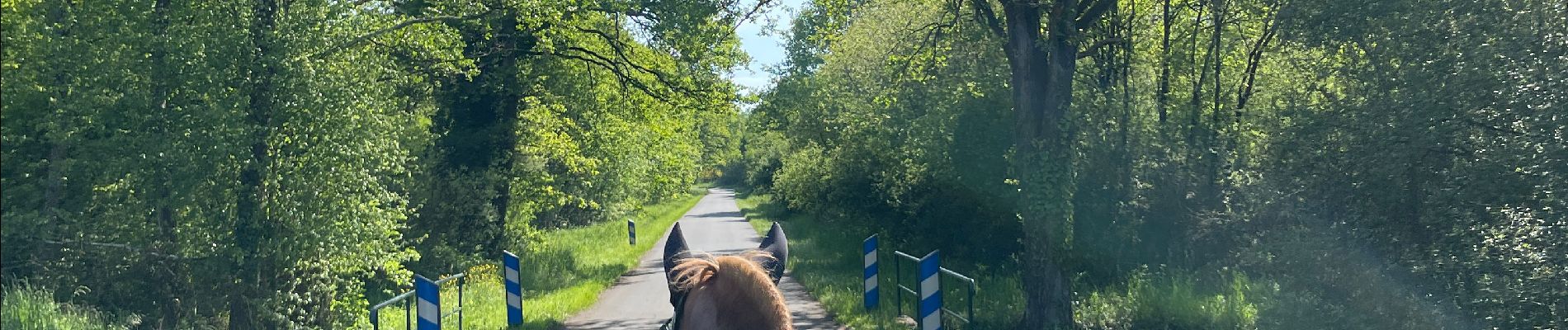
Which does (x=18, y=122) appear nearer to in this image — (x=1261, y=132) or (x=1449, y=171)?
(x=1449, y=171)

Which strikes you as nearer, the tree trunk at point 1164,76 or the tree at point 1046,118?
the tree at point 1046,118

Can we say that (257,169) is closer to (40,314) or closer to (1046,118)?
(40,314)

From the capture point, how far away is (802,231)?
35562 mm

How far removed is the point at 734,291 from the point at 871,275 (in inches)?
459

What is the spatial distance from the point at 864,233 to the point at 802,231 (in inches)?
421

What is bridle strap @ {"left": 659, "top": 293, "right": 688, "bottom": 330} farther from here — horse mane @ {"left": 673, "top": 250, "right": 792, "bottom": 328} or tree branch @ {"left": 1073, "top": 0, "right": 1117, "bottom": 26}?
tree branch @ {"left": 1073, "top": 0, "right": 1117, "bottom": 26}

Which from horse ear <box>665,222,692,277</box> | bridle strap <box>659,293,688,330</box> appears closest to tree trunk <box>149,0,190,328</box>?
horse ear <box>665,222,692,277</box>

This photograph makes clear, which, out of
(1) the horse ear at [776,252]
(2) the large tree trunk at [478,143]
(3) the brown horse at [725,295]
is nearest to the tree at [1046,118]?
(1) the horse ear at [776,252]

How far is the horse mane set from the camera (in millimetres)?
3254

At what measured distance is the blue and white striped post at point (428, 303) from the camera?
1011 centimetres

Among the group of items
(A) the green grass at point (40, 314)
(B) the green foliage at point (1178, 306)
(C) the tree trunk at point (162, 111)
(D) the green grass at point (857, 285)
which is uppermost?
(C) the tree trunk at point (162, 111)

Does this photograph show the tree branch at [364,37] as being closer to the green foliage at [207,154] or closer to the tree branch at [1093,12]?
the green foliage at [207,154]

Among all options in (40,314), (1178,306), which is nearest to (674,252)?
(40,314)

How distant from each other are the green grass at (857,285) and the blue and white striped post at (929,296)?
386 mm
